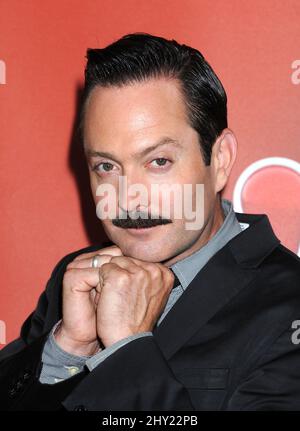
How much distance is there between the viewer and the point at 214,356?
1.66 m

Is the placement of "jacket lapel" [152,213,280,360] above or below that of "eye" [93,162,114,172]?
below

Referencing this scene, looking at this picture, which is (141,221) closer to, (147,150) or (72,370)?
(147,150)

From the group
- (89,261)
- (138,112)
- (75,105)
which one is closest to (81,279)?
(89,261)

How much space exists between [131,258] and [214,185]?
31cm

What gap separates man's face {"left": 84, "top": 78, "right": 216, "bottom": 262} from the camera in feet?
5.67

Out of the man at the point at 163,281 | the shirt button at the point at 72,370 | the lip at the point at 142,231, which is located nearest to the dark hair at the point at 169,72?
the man at the point at 163,281

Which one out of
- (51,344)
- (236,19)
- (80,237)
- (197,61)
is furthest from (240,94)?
(51,344)

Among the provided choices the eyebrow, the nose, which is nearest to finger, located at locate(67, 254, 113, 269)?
the nose

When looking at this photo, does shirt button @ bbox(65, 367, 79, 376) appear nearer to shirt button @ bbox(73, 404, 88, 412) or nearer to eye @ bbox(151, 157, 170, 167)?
shirt button @ bbox(73, 404, 88, 412)

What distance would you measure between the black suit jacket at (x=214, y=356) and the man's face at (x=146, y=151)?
14 centimetres

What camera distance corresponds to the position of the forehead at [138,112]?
1727 millimetres

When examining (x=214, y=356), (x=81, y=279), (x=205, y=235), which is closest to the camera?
(x=214, y=356)

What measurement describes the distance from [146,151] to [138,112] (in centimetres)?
9

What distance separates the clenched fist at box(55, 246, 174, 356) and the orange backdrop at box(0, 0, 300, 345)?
2.17ft
